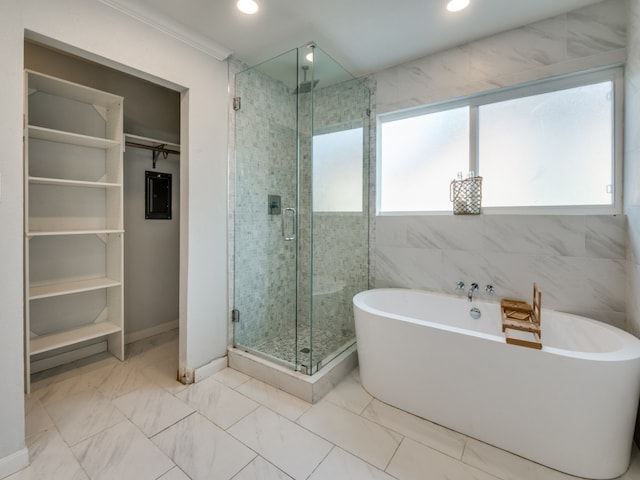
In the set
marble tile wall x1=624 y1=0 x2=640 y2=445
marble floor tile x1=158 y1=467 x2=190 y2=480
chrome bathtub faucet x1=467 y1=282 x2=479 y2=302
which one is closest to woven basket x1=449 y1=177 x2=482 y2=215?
chrome bathtub faucet x1=467 y1=282 x2=479 y2=302

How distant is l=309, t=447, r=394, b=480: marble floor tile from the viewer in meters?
1.40

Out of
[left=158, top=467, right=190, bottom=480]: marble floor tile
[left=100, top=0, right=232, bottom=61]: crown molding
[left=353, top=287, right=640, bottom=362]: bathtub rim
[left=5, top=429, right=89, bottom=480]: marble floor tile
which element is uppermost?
[left=100, top=0, right=232, bottom=61]: crown molding

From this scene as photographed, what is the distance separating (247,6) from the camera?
1870mm

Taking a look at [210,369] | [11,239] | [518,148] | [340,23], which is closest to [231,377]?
[210,369]

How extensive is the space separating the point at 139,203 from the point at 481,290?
3.29 metres

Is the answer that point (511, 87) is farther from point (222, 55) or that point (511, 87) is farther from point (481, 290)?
point (222, 55)

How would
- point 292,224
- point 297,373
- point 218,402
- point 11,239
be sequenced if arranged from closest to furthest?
point 11,239 < point 218,402 < point 297,373 < point 292,224

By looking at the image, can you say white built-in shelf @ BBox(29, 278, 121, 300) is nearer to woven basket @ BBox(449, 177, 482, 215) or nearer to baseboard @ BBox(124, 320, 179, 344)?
baseboard @ BBox(124, 320, 179, 344)

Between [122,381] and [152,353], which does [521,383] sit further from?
[152,353]

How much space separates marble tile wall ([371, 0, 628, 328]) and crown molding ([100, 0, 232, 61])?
4.69 ft

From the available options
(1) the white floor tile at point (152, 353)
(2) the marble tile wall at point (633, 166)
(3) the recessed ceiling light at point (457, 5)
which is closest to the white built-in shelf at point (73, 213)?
(1) the white floor tile at point (152, 353)

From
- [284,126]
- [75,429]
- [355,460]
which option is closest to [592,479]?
[355,460]

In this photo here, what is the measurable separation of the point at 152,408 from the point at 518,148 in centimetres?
322

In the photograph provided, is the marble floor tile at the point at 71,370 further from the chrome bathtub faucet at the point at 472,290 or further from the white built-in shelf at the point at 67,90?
the chrome bathtub faucet at the point at 472,290
